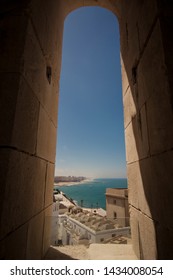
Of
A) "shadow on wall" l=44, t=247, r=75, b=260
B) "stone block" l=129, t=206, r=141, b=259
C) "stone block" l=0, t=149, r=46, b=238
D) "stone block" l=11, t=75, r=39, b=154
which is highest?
"stone block" l=11, t=75, r=39, b=154

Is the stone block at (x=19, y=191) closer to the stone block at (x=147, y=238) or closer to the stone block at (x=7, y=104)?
the stone block at (x=7, y=104)

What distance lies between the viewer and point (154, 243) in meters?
1.77

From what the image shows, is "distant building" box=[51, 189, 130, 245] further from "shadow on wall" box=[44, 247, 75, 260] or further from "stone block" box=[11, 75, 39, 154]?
"stone block" box=[11, 75, 39, 154]

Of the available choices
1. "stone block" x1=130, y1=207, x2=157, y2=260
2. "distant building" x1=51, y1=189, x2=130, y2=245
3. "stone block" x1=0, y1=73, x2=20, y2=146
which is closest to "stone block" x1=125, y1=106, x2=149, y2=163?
"stone block" x1=130, y1=207, x2=157, y2=260

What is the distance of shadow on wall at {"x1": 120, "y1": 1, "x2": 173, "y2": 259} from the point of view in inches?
57.9

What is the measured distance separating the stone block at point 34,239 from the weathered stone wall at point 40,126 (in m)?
0.01

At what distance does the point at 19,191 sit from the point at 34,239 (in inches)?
34.9

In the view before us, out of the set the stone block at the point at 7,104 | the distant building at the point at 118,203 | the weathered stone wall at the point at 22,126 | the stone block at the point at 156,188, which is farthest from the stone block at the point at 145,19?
the distant building at the point at 118,203

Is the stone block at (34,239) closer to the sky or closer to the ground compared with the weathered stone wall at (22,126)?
closer to the ground

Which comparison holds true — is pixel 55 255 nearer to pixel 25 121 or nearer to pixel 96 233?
pixel 25 121

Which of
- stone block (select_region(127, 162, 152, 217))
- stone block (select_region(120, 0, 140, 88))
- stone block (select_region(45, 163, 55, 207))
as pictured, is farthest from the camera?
stone block (select_region(45, 163, 55, 207))

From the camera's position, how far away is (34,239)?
1.93m

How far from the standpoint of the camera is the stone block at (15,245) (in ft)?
3.99
